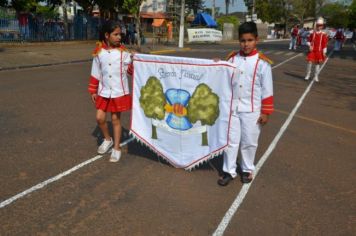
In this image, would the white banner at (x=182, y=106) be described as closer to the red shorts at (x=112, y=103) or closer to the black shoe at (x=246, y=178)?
the red shorts at (x=112, y=103)

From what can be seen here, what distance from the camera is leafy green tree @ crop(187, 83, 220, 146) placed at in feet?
14.7

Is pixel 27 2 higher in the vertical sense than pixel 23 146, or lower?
higher

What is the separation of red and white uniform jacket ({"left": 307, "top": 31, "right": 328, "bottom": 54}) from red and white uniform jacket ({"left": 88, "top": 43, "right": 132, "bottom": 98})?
32.3 ft

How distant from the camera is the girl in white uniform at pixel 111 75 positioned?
4820 mm

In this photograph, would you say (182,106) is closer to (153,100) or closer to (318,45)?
(153,100)

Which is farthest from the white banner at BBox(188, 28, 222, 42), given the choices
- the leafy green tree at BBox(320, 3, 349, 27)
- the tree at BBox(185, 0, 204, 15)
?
the leafy green tree at BBox(320, 3, 349, 27)

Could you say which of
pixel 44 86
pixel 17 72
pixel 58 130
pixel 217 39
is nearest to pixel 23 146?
pixel 58 130

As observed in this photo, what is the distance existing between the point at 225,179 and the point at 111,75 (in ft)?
6.04

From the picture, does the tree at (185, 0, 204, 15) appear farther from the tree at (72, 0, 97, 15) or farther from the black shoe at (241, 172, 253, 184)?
the black shoe at (241, 172, 253, 184)

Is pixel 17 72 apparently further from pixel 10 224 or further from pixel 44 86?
pixel 10 224

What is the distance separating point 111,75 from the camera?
16.1 feet

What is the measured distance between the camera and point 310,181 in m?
4.80

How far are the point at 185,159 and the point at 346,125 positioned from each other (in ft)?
14.1

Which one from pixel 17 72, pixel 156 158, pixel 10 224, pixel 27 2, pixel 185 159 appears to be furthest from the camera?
pixel 27 2
